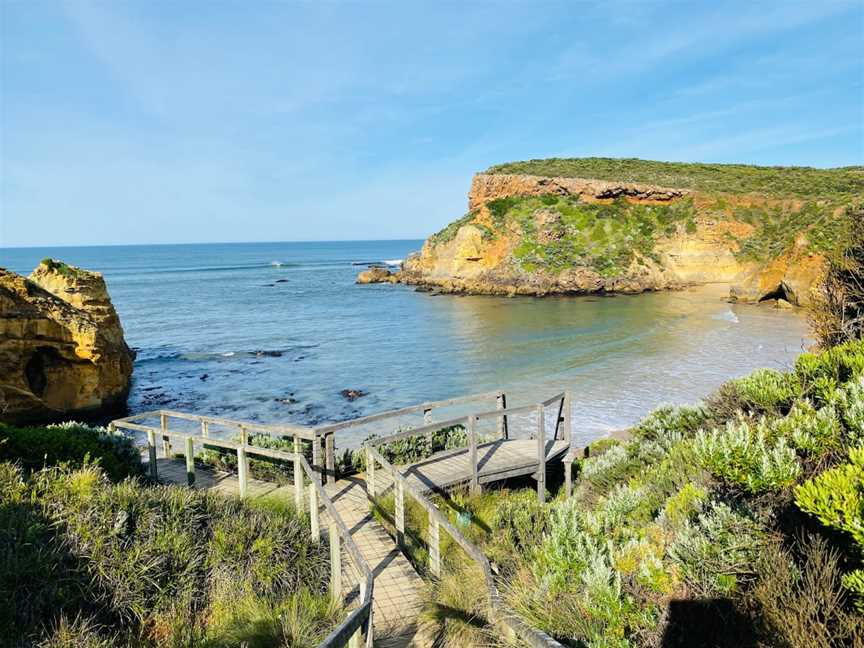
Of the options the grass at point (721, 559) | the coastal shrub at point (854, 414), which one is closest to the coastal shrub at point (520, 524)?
the grass at point (721, 559)

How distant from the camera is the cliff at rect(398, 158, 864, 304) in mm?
54344

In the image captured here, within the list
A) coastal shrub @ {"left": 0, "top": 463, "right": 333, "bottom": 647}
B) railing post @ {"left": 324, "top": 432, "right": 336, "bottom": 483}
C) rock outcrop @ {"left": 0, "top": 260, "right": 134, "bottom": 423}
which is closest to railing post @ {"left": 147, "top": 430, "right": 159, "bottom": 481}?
railing post @ {"left": 324, "top": 432, "right": 336, "bottom": 483}

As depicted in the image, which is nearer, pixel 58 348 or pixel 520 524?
pixel 520 524

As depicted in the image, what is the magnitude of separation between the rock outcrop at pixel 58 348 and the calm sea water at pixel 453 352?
201 centimetres

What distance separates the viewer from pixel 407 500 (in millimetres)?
8180

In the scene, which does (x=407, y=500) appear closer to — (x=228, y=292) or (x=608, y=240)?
(x=608, y=240)

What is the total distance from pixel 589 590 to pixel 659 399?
16655 mm

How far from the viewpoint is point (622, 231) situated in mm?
60250

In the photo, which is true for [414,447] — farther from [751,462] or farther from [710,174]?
[710,174]

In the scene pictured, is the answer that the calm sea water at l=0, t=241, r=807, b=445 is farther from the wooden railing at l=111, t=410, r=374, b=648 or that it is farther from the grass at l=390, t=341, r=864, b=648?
the grass at l=390, t=341, r=864, b=648

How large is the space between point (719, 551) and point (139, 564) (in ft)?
15.7

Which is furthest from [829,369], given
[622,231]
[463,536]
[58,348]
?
[622,231]

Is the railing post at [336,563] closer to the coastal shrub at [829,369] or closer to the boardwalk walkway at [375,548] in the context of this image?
the boardwalk walkway at [375,548]

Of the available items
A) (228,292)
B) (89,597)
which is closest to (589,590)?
(89,597)
